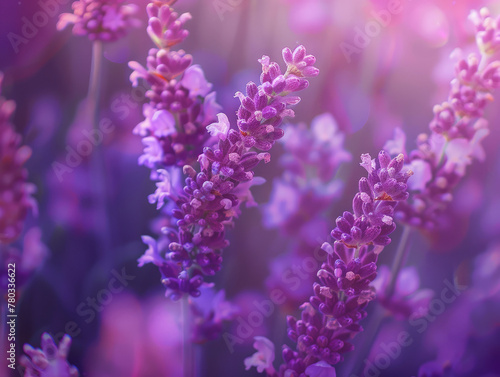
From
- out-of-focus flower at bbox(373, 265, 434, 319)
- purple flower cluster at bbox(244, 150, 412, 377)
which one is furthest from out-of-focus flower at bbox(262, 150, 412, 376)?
out-of-focus flower at bbox(373, 265, 434, 319)

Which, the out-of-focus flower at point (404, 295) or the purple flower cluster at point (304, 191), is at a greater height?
the purple flower cluster at point (304, 191)

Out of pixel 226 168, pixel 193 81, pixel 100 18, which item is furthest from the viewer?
pixel 100 18

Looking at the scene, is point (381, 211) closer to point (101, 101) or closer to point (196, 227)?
point (196, 227)

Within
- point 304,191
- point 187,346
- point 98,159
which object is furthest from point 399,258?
point 98,159

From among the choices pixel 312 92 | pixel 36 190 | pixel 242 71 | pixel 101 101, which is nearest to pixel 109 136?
pixel 101 101

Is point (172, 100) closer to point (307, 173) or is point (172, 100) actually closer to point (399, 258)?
point (307, 173)

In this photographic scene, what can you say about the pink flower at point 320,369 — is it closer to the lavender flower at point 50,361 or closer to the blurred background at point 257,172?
the blurred background at point 257,172

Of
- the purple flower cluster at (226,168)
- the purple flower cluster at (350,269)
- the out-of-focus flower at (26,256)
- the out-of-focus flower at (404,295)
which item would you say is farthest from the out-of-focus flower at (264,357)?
the out-of-focus flower at (26,256)
